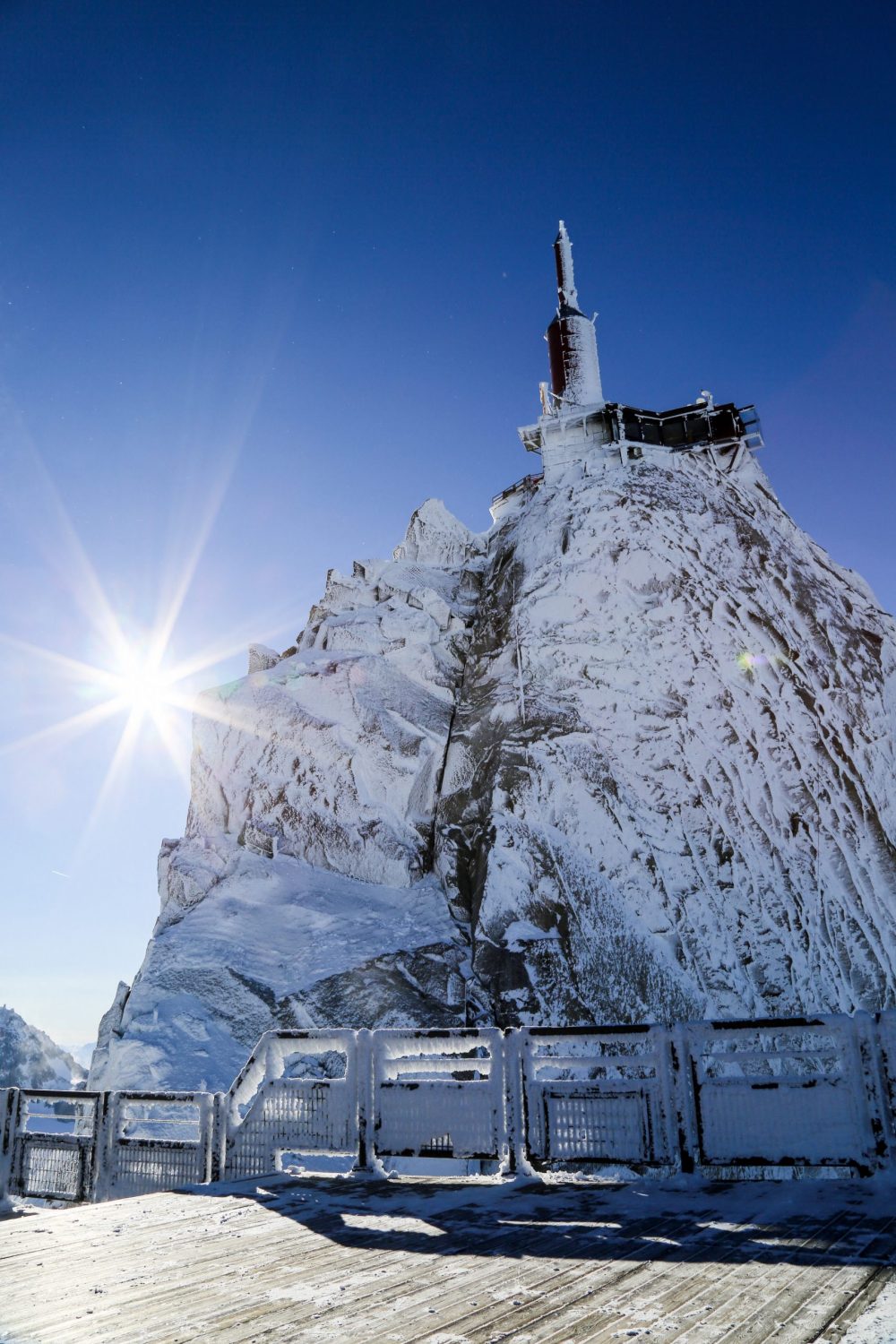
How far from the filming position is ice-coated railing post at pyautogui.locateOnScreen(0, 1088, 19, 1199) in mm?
10523

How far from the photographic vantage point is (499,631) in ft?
145

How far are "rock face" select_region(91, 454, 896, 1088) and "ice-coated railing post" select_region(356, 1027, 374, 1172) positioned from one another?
23.1 meters

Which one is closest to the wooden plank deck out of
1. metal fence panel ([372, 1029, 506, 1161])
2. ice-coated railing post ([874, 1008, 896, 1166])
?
ice-coated railing post ([874, 1008, 896, 1166])

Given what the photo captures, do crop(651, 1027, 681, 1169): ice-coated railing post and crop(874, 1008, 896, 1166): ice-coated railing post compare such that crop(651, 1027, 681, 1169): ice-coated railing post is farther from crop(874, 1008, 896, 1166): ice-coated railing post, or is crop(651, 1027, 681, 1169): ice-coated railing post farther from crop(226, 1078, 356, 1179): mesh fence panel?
crop(226, 1078, 356, 1179): mesh fence panel

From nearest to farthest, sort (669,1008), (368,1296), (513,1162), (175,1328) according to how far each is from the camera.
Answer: (175,1328) → (368,1296) → (513,1162) → (669,1008)

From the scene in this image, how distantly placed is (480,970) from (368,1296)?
30.4 m

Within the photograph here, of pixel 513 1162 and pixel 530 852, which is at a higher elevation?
pixel 530 852

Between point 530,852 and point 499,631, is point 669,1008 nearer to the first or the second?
point 530,852

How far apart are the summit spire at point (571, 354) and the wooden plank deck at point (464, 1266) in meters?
50.8

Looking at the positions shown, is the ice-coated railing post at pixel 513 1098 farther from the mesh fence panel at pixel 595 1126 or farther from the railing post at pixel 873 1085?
the railing post at pixel 873 1085

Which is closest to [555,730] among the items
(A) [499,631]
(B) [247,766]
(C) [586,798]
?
(C) [586,798]

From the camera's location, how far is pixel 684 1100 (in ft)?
27.5

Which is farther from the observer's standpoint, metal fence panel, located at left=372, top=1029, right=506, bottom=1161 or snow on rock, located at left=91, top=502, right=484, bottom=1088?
snow on rock, located at left=91, top=502, right=484, bottom=1088

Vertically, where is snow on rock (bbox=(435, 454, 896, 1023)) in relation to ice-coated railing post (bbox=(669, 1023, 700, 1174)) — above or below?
above
